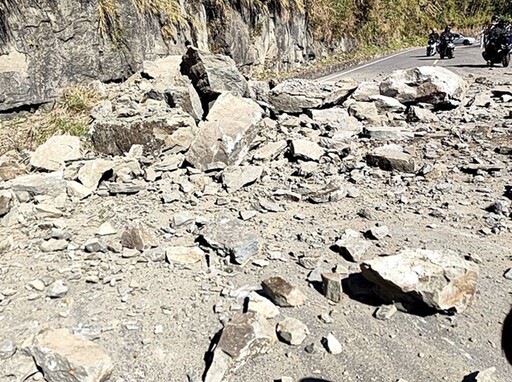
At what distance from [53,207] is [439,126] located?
5925mm

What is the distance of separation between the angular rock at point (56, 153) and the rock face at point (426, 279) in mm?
4136

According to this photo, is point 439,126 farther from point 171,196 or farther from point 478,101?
point 171,196

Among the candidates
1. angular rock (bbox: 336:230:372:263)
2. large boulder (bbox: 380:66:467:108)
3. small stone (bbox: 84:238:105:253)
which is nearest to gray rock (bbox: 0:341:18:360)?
small stone (bbox: 84:238:105:253)

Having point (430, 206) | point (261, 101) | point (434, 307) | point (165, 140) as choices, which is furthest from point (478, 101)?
point (434, 307)

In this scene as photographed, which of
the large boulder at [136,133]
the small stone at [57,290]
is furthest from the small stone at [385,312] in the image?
the large boulder at [136,133]

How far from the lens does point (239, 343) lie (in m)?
2.37

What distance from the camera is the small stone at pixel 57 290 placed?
2959mm

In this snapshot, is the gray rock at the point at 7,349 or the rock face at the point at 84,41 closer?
the gray rock at the point at 7,349

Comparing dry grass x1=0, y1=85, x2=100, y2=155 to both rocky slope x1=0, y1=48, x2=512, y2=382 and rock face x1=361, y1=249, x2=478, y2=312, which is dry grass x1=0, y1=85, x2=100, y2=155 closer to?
rocky slope x1=0, y1=48, x2=512, y2=382

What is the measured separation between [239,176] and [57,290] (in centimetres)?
240

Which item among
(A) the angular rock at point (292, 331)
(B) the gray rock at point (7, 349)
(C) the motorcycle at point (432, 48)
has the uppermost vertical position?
(B) the gray rock at point (7, 349)

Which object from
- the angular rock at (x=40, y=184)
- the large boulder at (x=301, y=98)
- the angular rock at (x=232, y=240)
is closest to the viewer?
the angular rock at (x=232, y=240)

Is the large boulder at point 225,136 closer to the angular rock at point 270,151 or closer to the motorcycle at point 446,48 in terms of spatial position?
the angular rock at point 270,151

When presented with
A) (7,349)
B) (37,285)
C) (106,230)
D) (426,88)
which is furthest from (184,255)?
(426,88)
